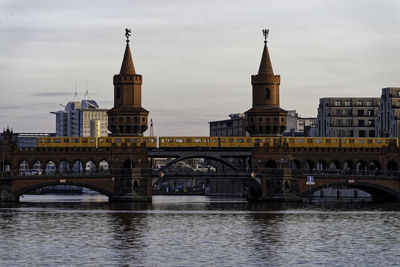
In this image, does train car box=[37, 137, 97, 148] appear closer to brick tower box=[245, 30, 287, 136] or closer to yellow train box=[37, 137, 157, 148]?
yellow train box=[37, 137, 157, 148]

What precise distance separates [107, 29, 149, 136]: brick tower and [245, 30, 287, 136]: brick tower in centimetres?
2315

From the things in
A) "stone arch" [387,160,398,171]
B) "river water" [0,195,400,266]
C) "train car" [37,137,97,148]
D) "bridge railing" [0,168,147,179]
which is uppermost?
"train car" [37,137,97,148]

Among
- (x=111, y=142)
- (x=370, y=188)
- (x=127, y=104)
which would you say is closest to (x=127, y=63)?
(x=127, y=104)

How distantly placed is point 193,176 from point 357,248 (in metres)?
82.8

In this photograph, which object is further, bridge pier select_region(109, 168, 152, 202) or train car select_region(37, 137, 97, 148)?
train car select_region(37, 137, 97, 148)

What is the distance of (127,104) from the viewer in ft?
629

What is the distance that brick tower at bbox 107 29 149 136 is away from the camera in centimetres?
18988

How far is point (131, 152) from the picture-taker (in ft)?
592

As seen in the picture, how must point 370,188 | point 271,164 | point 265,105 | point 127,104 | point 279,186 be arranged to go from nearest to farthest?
point 279,186 → point 370,188 → point 271,164 → point 127,104 → point 265,105

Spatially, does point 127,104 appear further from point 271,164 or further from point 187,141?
point 271,164

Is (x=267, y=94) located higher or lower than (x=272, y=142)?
higher

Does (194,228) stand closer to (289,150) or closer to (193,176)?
(193,176)

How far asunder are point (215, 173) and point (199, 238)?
74.8 metres

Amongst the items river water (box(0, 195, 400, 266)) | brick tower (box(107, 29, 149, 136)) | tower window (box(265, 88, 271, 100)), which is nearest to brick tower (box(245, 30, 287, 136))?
tower window (box(265, 88, 271, 100))
